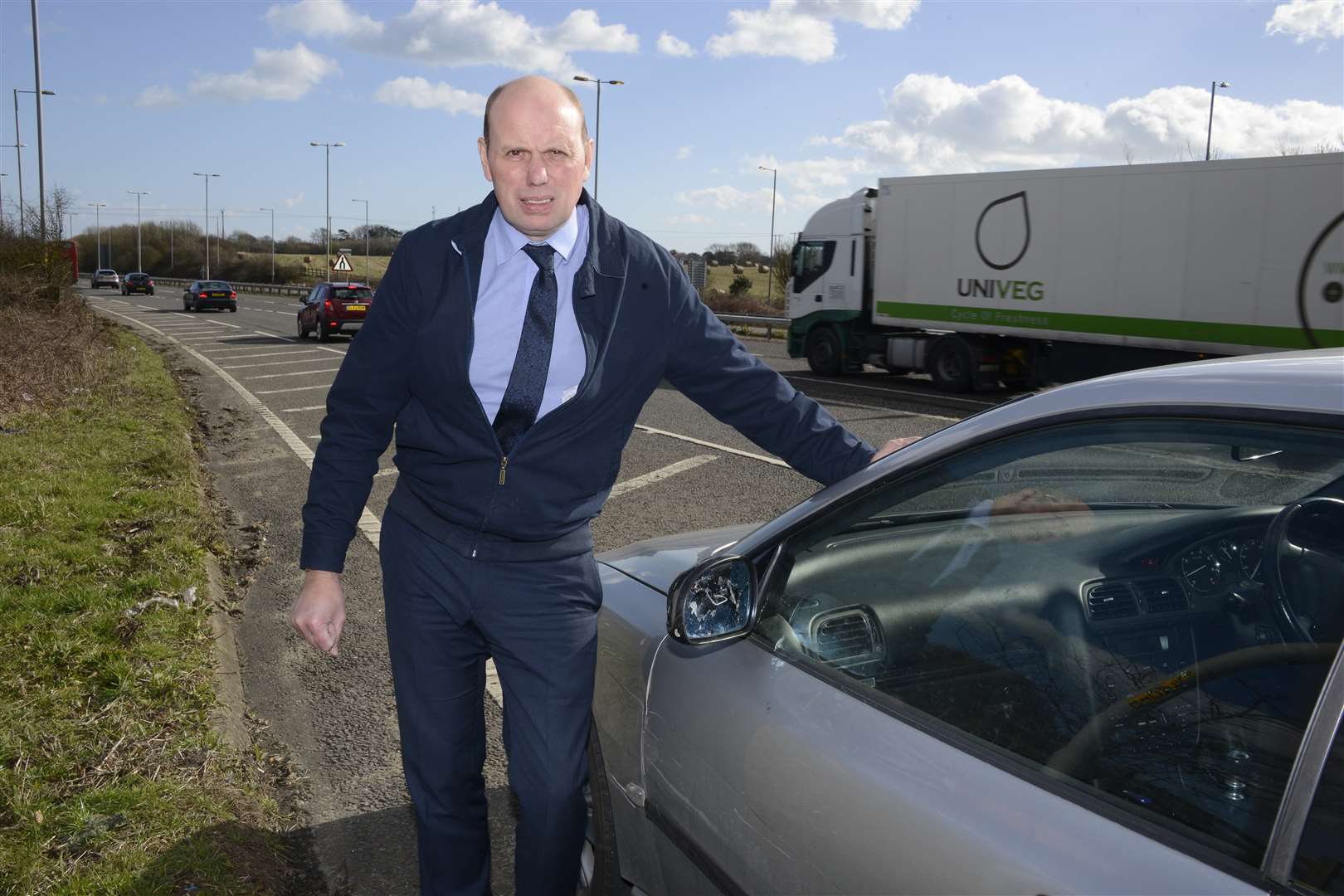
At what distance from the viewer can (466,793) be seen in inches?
98.1

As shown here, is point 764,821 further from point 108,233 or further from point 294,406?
point 108,233

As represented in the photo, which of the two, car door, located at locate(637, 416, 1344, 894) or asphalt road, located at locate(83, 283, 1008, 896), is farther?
asphalt road, located at locate(83, 283, 1008, 896)

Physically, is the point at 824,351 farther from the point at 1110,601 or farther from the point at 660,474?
the point at 1110,601

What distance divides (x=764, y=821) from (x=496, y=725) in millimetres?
2427

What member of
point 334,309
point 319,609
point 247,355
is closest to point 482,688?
point 319,609

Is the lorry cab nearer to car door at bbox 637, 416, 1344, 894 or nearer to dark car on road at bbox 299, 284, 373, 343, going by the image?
dark car on road at bbox 299, 284, 373, 343

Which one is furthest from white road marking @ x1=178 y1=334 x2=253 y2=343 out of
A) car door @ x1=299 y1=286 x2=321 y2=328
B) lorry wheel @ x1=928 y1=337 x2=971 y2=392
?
lorry wheel @ x1=928 y1=337 x2=971 y2=392

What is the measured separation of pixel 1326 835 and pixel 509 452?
1.56m

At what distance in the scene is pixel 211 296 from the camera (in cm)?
4328

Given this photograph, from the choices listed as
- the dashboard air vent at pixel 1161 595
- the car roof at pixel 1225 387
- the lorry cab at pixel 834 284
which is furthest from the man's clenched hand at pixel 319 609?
the lorry cab at pixel 834 284

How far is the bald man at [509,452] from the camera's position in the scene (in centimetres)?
232

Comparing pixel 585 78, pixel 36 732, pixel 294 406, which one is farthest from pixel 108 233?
pixel 36 732

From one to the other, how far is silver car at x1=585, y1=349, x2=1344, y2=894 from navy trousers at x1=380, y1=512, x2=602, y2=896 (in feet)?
0.43

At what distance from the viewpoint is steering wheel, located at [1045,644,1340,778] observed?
1476 mm
